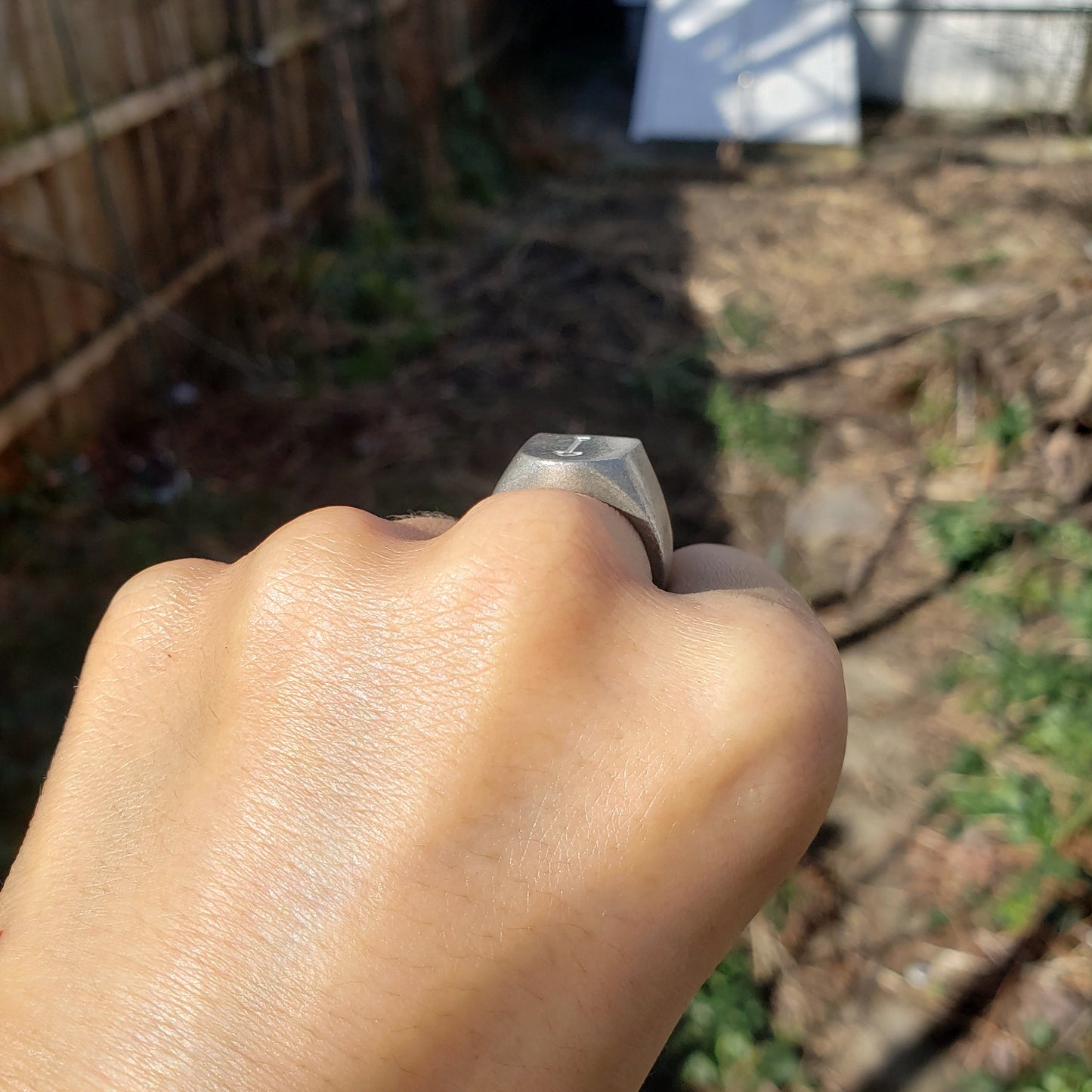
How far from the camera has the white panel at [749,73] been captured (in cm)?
884

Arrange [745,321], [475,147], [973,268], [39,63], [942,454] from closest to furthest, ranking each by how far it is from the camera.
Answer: [39,63]
[942,454]
[745,321]
[973,268]
[475,147]

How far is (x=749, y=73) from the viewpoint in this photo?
9.23 meters

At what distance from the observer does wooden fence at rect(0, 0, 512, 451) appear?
419cm

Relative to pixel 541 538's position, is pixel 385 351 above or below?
below

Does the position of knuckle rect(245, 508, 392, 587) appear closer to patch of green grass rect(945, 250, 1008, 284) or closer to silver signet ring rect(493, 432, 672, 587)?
silver signet ring rect(493, 432, 672, 587)

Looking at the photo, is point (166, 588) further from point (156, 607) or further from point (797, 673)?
point (797, 673)

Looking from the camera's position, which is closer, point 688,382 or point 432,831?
point 432,831

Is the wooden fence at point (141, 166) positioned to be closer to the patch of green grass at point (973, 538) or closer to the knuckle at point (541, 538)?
the patch of green grass at point (973, 538)

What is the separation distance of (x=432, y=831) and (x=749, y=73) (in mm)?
9804

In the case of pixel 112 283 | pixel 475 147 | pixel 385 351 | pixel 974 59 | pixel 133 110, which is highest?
pixel 133 110

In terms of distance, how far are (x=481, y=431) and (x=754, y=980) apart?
124 inches

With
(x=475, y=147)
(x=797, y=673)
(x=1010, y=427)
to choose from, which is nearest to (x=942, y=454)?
(x=1010, y=427)

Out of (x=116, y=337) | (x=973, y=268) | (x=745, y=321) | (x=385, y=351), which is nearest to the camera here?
(x=116, y=337)

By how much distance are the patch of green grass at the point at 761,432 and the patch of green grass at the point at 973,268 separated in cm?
201
